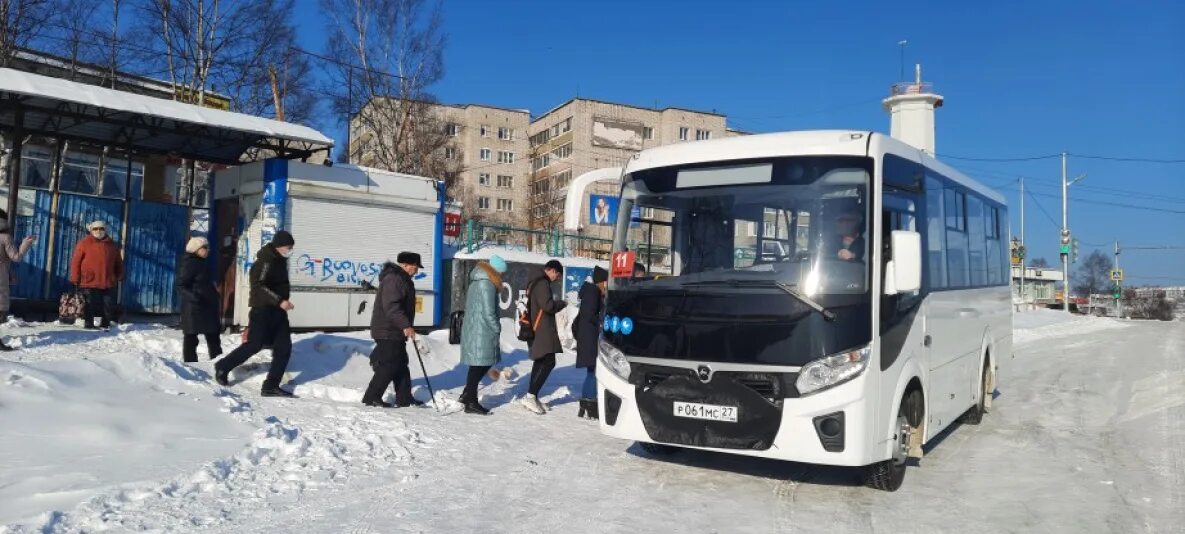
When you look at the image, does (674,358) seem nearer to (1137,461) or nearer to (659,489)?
(659,489)

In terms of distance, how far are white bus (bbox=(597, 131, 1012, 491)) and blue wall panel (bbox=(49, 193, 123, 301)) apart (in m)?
12.7

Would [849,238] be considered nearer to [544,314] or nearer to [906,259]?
[906,259]

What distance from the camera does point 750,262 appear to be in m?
6.19

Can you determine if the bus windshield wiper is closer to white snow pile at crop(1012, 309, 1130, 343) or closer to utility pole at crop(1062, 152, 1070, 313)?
white snow pile at crop(1012, 309, 1130, 343)

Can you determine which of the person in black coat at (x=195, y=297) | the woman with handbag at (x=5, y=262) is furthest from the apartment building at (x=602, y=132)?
the person in black coat at (x=195, y=297)

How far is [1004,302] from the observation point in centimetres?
1090

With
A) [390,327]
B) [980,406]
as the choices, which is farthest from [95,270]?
[980,406]

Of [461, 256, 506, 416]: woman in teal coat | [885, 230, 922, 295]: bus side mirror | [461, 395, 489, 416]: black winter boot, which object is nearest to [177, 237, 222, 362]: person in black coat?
[461, 256, 506, 416]: woman in teal coat

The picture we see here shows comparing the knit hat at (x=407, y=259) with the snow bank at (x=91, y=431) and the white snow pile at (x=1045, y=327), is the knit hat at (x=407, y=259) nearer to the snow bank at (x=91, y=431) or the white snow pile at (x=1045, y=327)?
the snow bank at (x=91, y=431)

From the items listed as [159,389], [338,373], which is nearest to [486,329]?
[338,373]

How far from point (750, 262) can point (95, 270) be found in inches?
431

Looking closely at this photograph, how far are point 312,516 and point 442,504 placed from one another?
0.84 m

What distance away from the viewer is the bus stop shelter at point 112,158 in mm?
12117

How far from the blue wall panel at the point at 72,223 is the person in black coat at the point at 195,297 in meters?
6.85
